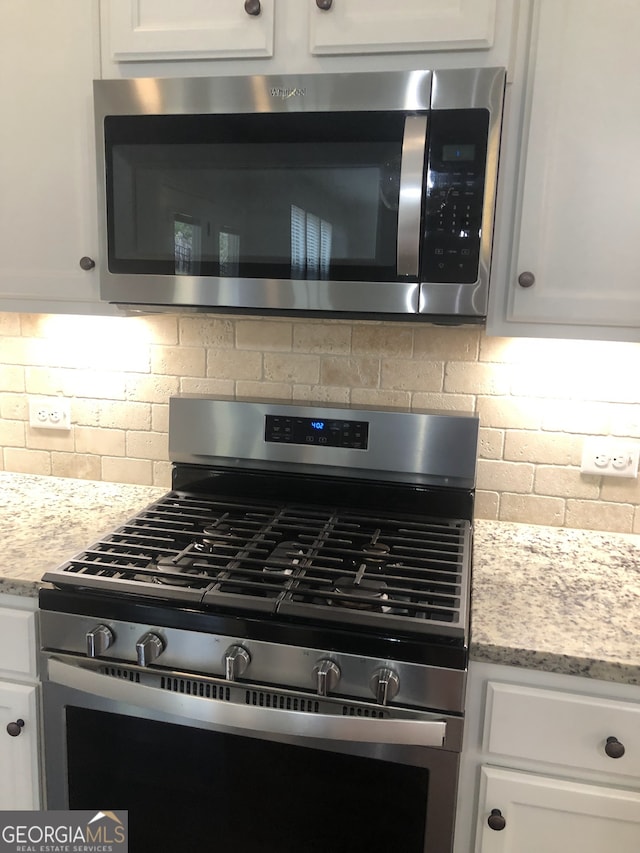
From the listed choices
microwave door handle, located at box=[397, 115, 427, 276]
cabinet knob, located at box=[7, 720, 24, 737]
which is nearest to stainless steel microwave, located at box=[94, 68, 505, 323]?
microwave door handle, located at box=[397, 115, 427, 276]

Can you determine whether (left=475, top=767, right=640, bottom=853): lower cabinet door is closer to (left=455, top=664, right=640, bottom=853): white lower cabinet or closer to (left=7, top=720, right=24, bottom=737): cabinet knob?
(left=455, top=664, right=640, bottom=853): white lower cabinet

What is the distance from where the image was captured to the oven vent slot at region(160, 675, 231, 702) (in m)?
1.18

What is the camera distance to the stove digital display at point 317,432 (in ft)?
5.29

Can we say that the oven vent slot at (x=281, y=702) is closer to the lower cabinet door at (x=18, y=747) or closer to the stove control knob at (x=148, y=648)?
the stove control knob at (x=148, y=648)

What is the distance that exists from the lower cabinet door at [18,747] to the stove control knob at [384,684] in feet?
2.30

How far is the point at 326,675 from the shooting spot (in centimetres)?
110

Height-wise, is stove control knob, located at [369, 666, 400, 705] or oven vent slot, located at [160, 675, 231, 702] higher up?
stove control knob, located at [369, 666, 400, 705]

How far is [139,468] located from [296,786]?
1.01m

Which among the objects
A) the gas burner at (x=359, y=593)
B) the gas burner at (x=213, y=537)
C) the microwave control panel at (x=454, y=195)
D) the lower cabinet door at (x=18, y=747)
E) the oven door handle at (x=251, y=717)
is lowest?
the lower cabinet door at (x=18, y=747)

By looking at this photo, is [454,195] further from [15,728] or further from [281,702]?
[15,728]

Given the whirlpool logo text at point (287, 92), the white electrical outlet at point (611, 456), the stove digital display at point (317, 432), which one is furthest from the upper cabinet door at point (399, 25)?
the white electrical outlet at point (611, 456)

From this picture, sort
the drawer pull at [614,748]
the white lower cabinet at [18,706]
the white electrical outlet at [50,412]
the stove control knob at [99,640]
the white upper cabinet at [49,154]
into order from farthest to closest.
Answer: the white electrical outlet at [50,412], the white upper cabinet at [49,154], the white lower cabinet at [18,706], the stove control knob at [99,640], the drawer pull at [614,748]

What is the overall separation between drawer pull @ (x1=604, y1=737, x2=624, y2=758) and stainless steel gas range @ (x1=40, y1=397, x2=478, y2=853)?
0.24 meters

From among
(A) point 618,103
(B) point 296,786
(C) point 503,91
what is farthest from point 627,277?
(B) point 296,786
